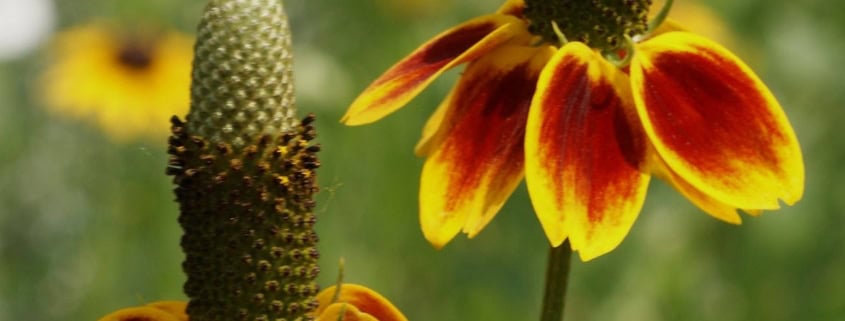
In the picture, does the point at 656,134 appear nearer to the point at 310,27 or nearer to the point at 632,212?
the point at 632,212

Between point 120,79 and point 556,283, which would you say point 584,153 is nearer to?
point 556,283

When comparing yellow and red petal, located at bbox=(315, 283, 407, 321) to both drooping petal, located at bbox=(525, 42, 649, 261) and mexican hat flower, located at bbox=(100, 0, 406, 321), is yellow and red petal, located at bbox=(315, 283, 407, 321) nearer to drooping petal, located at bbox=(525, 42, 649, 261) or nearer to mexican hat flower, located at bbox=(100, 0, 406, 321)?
mexican hat flower, located at bbox=(100, 0, 406, 321)

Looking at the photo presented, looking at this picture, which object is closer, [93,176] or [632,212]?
[632,212]

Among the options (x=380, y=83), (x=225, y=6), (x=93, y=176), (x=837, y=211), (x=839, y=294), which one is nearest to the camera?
(x=225, y=6)

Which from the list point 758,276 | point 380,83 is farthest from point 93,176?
point 380,83

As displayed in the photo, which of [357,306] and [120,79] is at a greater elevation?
[357,306]

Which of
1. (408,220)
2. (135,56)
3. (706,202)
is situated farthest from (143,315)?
(135,56)

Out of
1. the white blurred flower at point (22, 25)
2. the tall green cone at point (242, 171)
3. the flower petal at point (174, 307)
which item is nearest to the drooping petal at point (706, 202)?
the tall green cone at point (242, 171)
